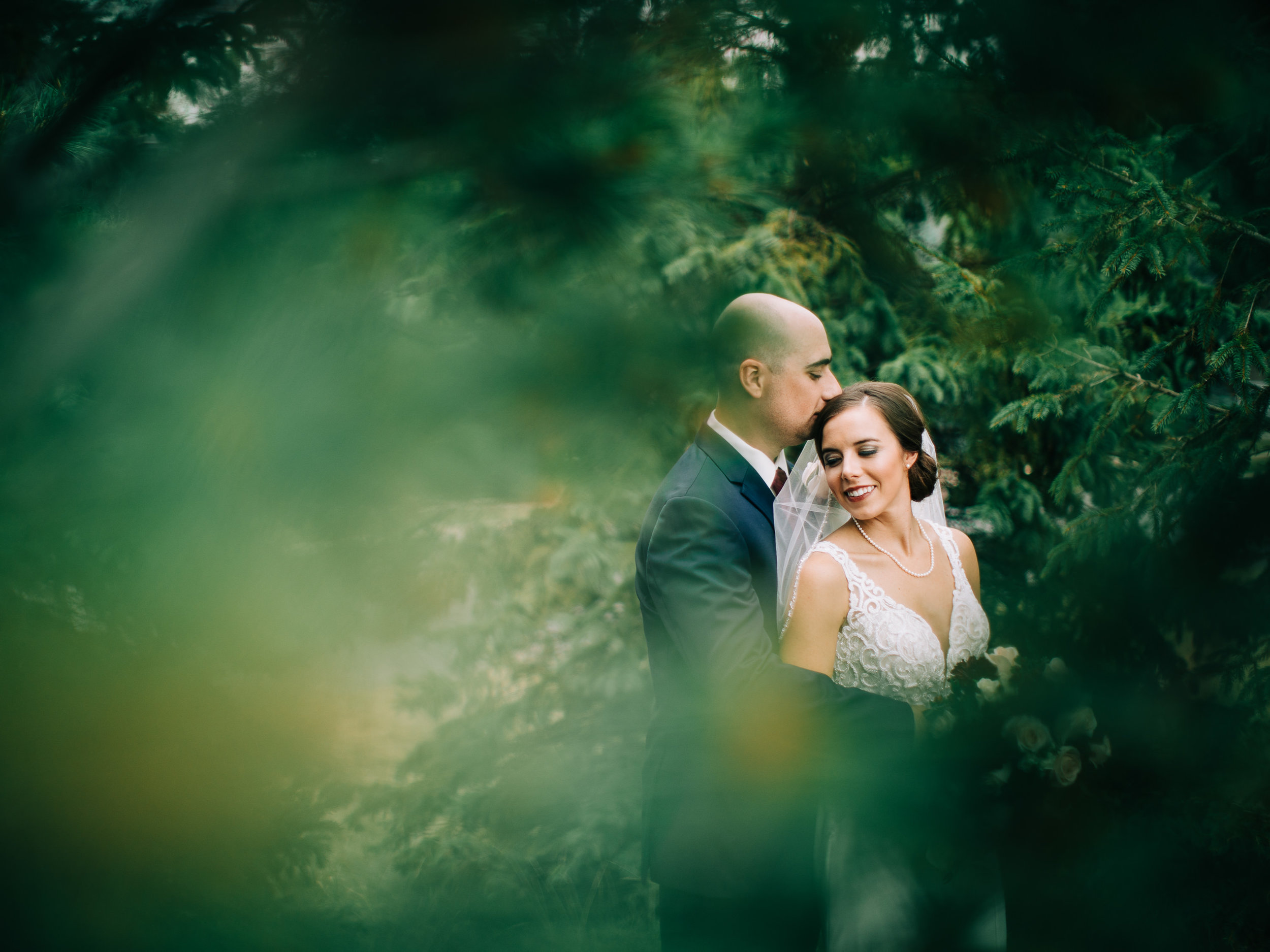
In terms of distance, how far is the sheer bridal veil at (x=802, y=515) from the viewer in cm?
142

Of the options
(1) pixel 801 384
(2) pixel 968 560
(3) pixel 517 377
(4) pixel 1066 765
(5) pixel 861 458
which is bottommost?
(4) pixel 1066 765

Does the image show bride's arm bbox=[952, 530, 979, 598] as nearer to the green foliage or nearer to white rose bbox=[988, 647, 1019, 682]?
white rose bbox=[988, 647, 1019, 682]

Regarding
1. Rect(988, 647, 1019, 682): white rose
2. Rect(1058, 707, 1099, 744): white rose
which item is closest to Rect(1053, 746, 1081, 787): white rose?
Rect(1058, 707, 1099, 744): white rose

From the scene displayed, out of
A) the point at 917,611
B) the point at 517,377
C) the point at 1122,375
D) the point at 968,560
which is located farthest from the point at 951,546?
the point at 517,377

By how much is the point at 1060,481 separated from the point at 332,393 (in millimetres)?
1866

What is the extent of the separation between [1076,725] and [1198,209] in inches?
39.3

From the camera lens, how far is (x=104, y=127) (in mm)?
1695

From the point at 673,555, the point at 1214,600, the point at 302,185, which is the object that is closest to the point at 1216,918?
the point at 1214,600

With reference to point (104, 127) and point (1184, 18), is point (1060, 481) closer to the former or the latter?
point (1184, 18)

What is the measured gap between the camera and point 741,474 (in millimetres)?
1384

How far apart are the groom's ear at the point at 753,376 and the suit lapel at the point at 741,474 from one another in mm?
106

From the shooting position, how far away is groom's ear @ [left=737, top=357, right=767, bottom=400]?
4.44ft

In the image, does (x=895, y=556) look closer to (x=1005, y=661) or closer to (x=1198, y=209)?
(x=1005, y=661)

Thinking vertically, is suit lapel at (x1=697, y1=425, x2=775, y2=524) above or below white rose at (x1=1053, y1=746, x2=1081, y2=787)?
above
